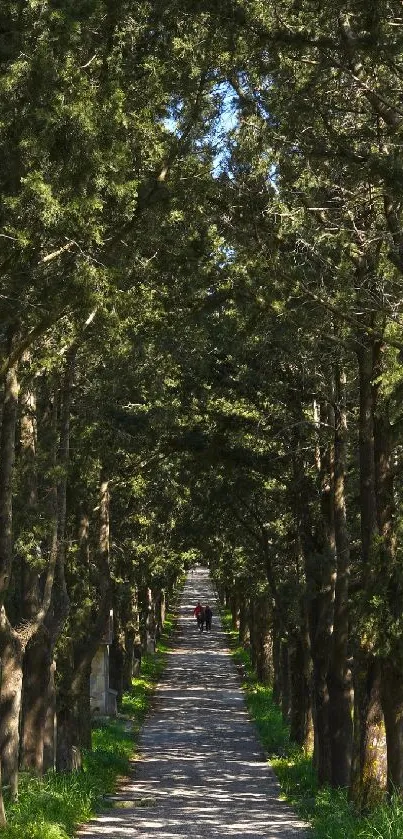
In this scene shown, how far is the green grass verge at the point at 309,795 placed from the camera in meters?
13.0

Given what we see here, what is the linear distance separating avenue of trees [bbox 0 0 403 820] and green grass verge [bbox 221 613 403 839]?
67cm

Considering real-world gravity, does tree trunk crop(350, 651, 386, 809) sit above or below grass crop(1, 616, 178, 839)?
above

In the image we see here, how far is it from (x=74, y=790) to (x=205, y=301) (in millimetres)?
6693

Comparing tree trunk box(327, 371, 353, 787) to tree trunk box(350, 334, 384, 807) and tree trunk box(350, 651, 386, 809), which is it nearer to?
tree trunk box(350, 334, 384, 807)

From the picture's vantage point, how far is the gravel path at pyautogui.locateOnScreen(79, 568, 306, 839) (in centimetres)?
1669

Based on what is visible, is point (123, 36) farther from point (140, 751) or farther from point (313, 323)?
point (140, 751)

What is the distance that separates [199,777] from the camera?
25531 mm

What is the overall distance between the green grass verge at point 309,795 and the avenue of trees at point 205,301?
0.67 metres

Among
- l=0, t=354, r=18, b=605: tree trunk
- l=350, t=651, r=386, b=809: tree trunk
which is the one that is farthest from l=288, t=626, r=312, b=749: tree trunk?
l=0, t=354, r=18, b=605: tree trunk

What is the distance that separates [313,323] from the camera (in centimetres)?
1584

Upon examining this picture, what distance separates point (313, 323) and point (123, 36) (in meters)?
4.19

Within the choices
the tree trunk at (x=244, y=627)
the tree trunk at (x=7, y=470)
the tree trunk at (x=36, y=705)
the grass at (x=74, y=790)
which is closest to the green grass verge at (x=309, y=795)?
the grass at (x=74, y=790)

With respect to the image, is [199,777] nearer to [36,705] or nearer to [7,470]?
[36,705]

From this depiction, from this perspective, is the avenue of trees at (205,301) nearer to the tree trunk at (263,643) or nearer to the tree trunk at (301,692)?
the tree trunk at (301,692)
